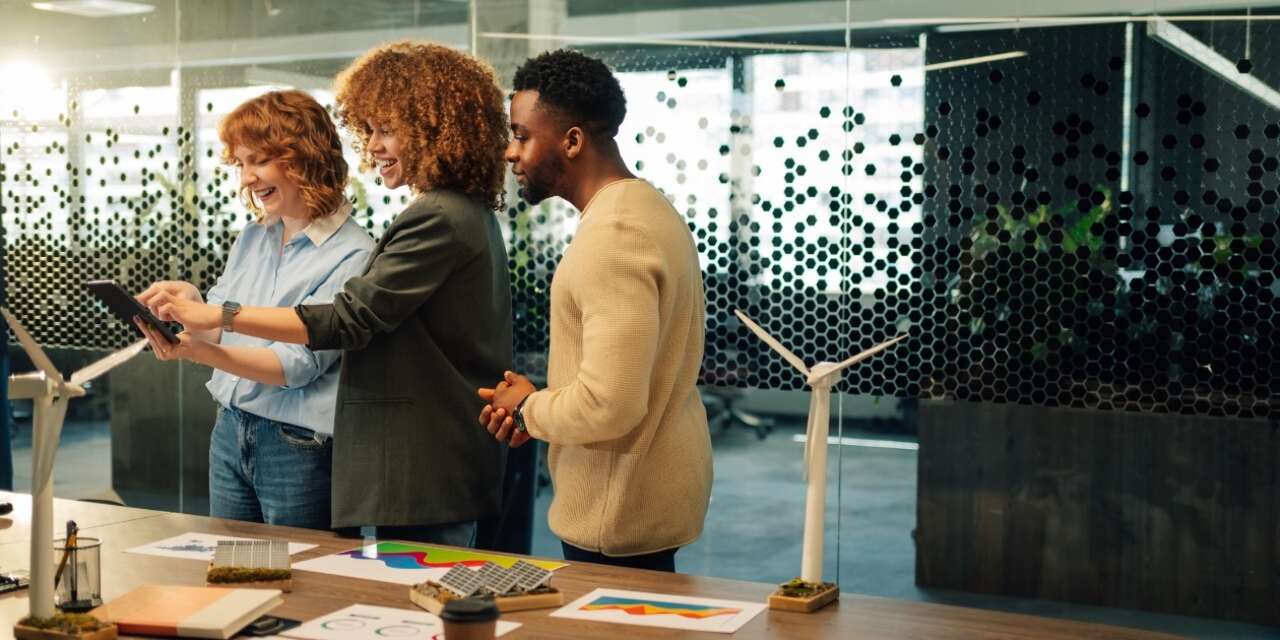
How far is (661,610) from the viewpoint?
6.25ft

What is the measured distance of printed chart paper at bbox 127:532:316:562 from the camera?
→ 225 cm

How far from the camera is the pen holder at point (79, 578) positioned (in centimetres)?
186

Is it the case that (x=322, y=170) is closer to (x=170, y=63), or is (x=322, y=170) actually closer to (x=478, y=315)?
(x=478, y=315)

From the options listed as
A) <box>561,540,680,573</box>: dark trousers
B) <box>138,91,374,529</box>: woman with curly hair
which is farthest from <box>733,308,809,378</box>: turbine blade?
<box>138,91,374,529</box>: woman with curly hair

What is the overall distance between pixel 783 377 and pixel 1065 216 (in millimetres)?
940

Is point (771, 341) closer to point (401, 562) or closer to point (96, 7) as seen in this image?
point (401, 562)

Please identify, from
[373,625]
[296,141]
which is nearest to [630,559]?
[373,625]

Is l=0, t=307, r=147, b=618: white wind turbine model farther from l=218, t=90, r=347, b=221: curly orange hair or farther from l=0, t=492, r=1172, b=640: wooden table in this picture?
l=218, t=90, r=347, b=221: curly orange hair

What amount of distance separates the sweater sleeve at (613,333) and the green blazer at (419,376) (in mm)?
460

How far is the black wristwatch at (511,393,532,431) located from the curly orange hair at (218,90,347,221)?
2.66 feet

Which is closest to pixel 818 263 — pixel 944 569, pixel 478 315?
pixel 944 569

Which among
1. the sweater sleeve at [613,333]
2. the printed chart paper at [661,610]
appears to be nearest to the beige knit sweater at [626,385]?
the sweater sleeve at [613,333]

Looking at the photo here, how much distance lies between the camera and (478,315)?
255cm

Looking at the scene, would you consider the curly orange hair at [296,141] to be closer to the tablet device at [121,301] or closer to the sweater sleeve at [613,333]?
the tablet device at [121,301]
